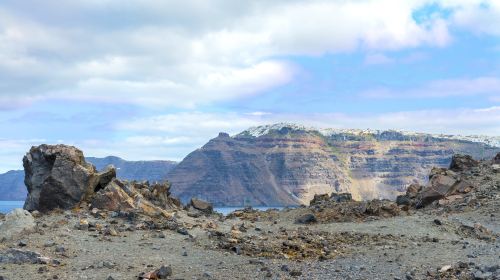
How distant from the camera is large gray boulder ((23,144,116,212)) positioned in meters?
34.4

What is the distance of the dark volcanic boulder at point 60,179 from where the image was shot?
34375mm

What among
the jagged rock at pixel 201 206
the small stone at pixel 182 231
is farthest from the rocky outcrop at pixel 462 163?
the small stone at pixel 182 231

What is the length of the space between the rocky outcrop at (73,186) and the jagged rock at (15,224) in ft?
19.7

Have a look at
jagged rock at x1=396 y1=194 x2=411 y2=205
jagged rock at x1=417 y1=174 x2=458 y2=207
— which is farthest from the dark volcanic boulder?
jagged rock at x1=417 y1=174 x2=458 y2=207

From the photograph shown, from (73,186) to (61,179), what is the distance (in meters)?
0.89

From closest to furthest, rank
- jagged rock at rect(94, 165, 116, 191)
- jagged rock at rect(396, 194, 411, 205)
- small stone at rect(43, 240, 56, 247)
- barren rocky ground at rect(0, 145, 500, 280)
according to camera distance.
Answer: barren rocky ground at rect(0, 145, 500, 280)
small stone at rect(43, 240, 56, 247)
jagged rock at rect(94, 165, 116, 191)
jagged rock at rect(396, 194, 411, 205)

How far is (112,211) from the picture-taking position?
3148cm

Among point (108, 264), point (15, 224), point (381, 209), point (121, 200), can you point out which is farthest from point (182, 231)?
point (381, 209)

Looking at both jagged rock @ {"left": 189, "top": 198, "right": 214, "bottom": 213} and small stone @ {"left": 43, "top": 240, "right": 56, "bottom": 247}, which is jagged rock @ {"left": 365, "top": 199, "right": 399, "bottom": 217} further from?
small stone @ {"left": 43, "top": 240, "right": 56, "bottom": 247}

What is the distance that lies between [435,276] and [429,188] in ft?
88.3

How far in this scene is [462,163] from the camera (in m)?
52.3

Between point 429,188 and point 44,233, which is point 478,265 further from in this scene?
point 429,188

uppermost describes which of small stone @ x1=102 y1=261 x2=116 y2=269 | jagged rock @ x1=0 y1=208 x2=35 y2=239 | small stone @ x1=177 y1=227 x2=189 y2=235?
jagged rock @ x1=0 y1=208 x2=35 y2=239

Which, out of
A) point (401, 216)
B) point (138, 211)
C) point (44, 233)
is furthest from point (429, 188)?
point (44, 233)
